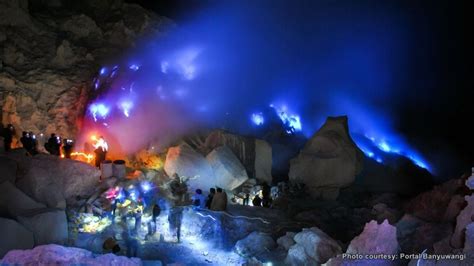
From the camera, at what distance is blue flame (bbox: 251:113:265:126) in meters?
23.9

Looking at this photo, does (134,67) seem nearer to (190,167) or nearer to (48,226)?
(190,167)

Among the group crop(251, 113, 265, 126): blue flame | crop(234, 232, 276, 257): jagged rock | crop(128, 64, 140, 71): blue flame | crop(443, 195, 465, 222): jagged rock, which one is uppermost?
crop(128, 64, 140, 71): blue flame

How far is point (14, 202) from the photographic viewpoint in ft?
40.0

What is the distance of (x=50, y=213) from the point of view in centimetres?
1202

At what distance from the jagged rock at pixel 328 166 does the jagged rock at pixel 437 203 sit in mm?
5585

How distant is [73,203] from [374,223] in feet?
34.8

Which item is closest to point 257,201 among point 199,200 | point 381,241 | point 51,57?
point 199,200

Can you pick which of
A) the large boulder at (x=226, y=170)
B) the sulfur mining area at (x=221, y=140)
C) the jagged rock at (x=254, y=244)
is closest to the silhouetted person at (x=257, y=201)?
the sulfur mining area at (x=221, y=140)

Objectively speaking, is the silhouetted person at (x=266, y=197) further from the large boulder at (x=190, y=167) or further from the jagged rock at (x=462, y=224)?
the jagged rock at (x=462, y=224)

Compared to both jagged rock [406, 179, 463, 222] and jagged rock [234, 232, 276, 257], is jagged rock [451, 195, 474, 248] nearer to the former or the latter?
jagged rock [406, 179, 463, 222]

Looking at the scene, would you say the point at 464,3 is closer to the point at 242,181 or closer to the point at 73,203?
the point at 242,181

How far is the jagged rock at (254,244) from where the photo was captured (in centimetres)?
1202

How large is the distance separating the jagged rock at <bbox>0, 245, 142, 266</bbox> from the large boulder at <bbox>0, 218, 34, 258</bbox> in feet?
9.75

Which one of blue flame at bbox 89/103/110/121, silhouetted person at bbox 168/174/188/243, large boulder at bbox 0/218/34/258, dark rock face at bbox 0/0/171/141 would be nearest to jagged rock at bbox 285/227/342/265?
silhouetted person at bbox 168/174/188/243
